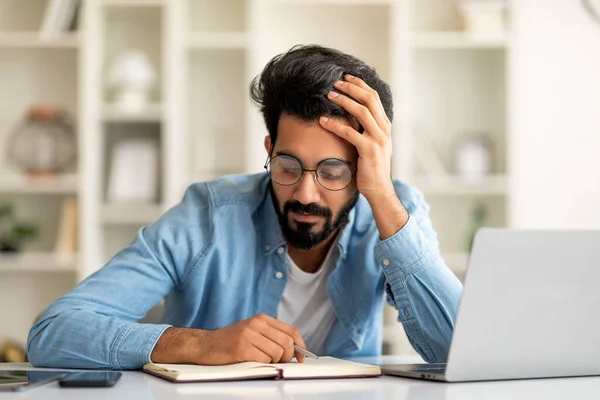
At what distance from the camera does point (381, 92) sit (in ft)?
5.80

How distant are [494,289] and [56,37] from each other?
2.85m

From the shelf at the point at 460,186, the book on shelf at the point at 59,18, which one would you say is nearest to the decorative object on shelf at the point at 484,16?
the shelf at the point at 460,186

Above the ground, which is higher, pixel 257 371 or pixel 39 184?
pixel 39 184

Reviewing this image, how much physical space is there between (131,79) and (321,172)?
2135 millimetres

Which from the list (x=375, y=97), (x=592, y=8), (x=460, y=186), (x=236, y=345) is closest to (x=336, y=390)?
(x=236, y=345)

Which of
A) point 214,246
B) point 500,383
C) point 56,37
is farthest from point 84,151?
point 500,383

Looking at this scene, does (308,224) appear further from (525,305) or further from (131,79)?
(131,79)

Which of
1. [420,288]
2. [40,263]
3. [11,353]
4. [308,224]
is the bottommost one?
[11,353]

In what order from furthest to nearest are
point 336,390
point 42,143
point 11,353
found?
point 42,143
point 11,353
point 336,390

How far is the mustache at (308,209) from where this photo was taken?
5.38ft

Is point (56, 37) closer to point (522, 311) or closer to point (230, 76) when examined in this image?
point (230, 76)

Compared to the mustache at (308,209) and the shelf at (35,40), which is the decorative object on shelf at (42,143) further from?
the mustache at (308,209)

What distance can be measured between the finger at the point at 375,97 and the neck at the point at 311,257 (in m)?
0.32

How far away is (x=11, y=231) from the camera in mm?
3592
